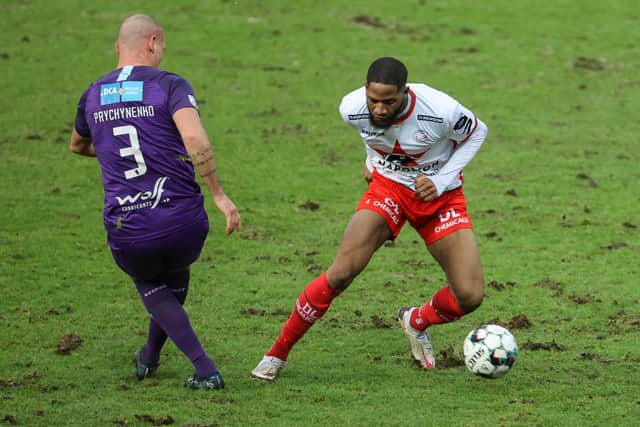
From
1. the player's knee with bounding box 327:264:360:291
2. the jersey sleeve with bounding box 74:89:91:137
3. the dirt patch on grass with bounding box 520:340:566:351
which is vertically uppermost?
the jersey sleeve with bounding box 74:89:91:137

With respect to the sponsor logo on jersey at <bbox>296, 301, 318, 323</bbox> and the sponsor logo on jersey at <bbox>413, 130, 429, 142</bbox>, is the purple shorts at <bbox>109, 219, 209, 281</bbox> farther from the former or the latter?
the sponsor logo on jersey at <bbox>413, 130, 429, 142</bbox>

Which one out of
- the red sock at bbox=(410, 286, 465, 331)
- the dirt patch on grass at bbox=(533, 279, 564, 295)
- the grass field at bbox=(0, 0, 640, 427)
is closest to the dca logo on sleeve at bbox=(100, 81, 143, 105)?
the grass field at bbox=(0, 0, 640, 427)

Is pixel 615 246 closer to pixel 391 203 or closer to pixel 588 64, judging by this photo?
pixel 391 203

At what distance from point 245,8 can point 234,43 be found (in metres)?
2.19

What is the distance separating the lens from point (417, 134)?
7.89 m

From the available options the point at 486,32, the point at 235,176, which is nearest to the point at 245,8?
the point at 486,32

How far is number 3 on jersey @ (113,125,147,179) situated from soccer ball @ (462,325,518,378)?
9.06 feet

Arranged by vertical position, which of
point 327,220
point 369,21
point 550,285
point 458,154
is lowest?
point 369,21

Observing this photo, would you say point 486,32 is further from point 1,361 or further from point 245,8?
point 1,361

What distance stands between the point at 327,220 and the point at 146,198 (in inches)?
240

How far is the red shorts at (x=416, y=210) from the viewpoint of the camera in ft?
26.3

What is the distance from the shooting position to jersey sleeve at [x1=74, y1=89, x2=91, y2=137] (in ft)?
24.4

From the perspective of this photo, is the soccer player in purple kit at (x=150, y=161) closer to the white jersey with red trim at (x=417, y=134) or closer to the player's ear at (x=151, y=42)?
the player's ear at (x=151, y=42)

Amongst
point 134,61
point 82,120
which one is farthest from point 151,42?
point 82,120
